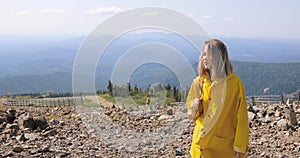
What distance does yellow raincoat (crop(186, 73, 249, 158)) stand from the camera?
3.59m

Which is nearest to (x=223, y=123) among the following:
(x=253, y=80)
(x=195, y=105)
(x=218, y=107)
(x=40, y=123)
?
(x=218, y=107)

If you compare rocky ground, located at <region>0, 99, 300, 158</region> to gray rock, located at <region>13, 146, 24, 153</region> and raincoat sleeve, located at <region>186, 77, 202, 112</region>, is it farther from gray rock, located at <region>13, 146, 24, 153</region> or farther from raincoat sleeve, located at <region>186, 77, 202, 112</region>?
raincoat sleeve, located at <region>186, 77, 202, 112</region>

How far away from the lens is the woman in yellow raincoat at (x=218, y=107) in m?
3.58

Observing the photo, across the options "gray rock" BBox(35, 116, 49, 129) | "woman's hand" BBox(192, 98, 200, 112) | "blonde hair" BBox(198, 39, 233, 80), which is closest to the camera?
"blonde hair" BBox(198, 39, 233, 80)

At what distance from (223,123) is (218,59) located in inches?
24.3

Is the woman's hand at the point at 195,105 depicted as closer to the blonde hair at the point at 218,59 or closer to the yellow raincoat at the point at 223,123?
the yellow raincoat at the point at 223,123

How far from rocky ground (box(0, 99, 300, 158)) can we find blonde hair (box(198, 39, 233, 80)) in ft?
13.3

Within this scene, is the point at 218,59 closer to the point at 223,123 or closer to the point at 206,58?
the point at 206,58

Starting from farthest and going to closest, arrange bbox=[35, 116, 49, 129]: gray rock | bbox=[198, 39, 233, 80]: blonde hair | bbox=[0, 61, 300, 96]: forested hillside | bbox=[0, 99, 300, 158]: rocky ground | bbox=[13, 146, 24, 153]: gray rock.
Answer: bbox=[0, 61, 300, 96]: forested hillside → bbox=[35, 116, 49, 129]: gray rock → bbox=[13, 146, 24, 153]: gray rock → bbox=[0, 99, 300, 158]: rocky ground → bbox=[198, 39, 233, 80]: blonde hair

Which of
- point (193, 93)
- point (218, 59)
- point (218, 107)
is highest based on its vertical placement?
point (218, 59)

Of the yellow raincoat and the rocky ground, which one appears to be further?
the rocky ground

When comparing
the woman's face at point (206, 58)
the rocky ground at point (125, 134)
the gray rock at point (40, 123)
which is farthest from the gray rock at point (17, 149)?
the woman's face at point (206, 58)

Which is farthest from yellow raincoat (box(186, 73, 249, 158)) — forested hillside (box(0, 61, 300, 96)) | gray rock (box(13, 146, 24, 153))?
forested hillside (box(0, 61, 300, 96))

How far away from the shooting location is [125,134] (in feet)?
29.3
